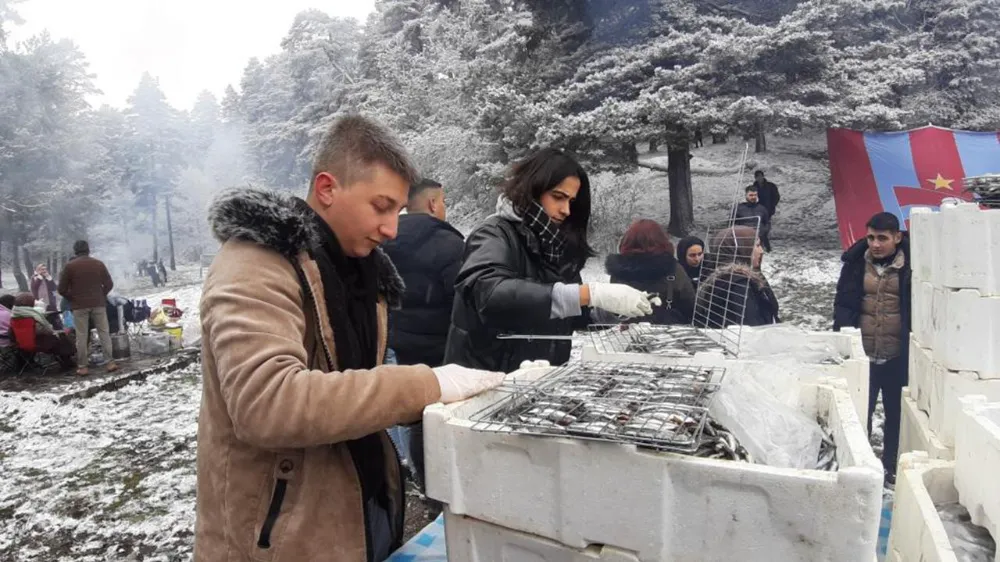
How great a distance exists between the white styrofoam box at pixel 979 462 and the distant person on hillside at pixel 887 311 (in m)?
2.89

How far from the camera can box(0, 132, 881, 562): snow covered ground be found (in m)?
4.13

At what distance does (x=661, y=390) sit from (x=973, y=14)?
1704 centimetres

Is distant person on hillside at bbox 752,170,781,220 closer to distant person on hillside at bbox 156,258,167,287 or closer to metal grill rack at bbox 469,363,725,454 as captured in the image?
metal grill rack at bbox 469,363,725,454

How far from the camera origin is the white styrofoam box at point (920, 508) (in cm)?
163

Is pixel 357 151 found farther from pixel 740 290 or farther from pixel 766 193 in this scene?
pixel 766 193

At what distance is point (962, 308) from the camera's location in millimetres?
2594

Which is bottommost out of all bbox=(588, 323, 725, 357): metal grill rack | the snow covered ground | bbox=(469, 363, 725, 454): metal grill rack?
the snow covered ground

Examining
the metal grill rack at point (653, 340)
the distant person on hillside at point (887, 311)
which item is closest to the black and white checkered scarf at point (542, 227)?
the metal grill rack at point (653, 340)

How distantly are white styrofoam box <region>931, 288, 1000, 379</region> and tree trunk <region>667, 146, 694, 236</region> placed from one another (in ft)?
39.8

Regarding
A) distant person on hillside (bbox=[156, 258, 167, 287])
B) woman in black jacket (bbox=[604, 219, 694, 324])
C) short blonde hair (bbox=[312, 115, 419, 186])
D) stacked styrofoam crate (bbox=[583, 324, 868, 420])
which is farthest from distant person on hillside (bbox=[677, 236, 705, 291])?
distant person on hillside (bbox=[156, 258, 167, 287])

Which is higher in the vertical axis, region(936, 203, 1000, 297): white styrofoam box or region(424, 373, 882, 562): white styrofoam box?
region(936, 203, 1000, 297): white styrofoam box

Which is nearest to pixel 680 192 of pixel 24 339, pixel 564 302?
pixel 564 302

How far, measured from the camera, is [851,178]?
1027cm

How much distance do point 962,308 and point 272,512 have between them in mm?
2871
